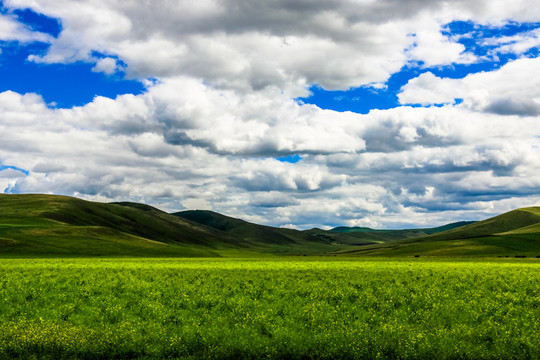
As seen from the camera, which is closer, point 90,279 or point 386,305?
point 386,305

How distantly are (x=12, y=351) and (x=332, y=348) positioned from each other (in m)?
14.8

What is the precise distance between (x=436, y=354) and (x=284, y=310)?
33.9ft

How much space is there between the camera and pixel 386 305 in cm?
2864

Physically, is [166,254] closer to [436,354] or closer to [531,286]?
[531,286]

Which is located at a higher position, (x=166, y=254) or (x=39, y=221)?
(x=39, y=221)

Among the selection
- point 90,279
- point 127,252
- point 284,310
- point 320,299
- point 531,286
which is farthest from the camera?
point 127,252

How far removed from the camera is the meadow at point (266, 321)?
64.0ft

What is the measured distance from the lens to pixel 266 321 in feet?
80.0

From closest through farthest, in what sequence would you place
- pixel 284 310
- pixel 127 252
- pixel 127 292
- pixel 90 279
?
pixel 284 310
pixel 127 292
pixel 90 279
pixel 127 252

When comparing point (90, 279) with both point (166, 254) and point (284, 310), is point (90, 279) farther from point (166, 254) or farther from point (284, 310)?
point (166, 254)

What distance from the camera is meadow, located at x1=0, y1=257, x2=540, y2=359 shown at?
19.5 meters

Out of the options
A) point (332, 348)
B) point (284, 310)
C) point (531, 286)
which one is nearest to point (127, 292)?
point (284, 310)

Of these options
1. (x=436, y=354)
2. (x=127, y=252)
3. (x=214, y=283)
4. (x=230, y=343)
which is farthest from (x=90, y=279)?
(x=127, y=252)

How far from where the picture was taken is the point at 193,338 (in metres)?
21.0
